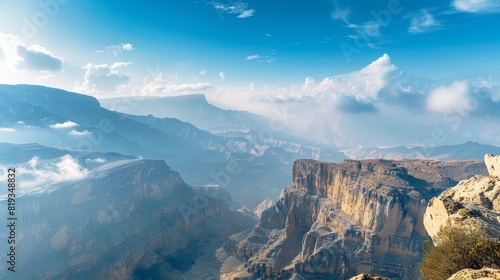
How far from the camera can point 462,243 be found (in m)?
26.6

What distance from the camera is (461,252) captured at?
Answer: 2664cm

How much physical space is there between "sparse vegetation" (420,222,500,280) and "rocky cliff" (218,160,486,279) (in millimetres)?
63784

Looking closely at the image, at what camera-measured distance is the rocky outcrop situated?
30141mm

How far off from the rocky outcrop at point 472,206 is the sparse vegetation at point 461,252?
6.63 ft

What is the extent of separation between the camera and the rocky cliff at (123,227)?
11356cm

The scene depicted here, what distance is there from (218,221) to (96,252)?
69437mm

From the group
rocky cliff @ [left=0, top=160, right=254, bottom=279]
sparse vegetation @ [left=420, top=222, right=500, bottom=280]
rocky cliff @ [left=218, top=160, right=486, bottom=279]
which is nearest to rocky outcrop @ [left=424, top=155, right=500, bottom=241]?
sparse vegetation @ [left=420, top=222, right=500, bottom=280]

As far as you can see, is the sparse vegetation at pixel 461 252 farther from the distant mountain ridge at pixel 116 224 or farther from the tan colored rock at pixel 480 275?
the distant mountain ridge at pixel 116 224

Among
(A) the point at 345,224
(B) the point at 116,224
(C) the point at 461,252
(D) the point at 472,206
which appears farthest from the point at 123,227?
(C) the point at 461,252

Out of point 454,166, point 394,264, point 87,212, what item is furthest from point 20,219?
point 454,166

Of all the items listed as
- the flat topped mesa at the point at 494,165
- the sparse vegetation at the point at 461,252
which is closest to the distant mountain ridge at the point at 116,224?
the flat topped mesa at the point at 494,165

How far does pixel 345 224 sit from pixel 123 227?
92670 millimetres

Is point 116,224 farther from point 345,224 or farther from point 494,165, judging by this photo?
point 494,165

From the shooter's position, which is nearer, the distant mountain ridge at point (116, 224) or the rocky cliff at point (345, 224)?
the rocky cliff at point (345, 224)
